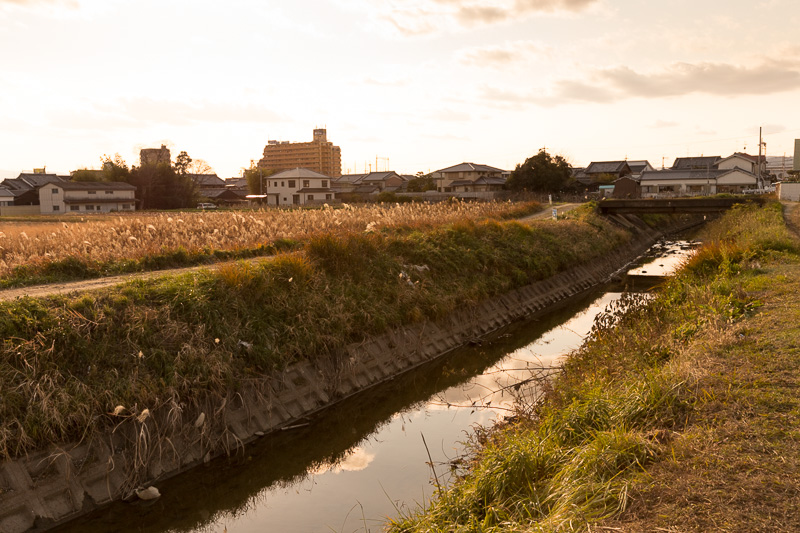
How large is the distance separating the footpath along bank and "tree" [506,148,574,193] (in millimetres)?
55130

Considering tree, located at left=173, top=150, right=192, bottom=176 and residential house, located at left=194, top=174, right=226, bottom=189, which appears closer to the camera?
tree, located at left=173, top=150, right=192, bottom=176

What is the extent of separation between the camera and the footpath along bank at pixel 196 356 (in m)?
8.34

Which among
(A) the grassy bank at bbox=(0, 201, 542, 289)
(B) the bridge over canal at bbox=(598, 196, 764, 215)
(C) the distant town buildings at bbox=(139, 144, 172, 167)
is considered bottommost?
(A) the grassy bank at bbox=(0, 201, 542, 289)

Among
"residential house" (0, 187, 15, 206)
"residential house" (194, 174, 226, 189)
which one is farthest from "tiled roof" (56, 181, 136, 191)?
"residential house" (194, 174, 226, 189)

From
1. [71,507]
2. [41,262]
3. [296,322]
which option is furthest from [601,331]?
[41,262]

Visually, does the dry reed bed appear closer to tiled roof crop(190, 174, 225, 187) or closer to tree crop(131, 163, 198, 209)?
tree crop(131, 163, 198, 209)

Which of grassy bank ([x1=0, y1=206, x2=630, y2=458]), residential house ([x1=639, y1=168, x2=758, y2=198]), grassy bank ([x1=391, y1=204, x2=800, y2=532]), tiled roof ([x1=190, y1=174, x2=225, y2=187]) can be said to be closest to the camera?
grassy bank ([x1=391, y1=204, x2=800, y2=532])

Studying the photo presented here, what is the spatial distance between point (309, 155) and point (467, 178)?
100 meters

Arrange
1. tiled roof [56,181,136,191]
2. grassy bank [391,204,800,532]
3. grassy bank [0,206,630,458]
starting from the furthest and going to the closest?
1. tiled roof [56,181,136,191]
2. grassy bank [0,206,630,458]
3. grassy bank [391,204,800,532]

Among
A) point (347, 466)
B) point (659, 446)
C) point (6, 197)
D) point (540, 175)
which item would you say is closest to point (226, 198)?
point (6, 197)

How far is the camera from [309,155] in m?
181

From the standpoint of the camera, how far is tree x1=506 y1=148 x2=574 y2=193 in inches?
2827

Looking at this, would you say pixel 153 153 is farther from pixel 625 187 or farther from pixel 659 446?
pixel 659 446

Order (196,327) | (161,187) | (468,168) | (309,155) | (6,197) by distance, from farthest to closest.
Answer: (309,155), (468,168), (161,187), (6,197), (196,327)
